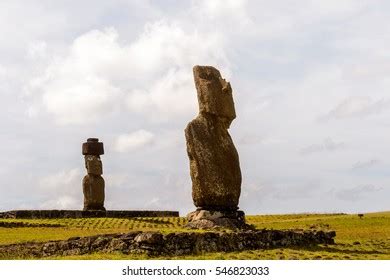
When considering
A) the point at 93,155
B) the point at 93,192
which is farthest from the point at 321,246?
the point at 93,155

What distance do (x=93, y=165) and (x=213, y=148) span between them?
2175 cm

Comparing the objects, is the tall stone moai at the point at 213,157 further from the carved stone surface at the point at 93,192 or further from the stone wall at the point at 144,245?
the carved stone surface at the point at 93,192

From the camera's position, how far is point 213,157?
2633 cm

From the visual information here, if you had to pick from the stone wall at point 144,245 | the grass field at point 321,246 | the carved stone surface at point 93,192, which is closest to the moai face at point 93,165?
the carved stone surface at point 93,192

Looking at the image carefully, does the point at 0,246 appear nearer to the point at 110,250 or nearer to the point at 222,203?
the point at 110,250

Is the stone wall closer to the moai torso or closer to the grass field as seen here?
the grass field

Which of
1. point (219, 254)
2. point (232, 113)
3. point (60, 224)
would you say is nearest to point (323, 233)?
point (232, 113)

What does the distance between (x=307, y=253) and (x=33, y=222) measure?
68.7 feet

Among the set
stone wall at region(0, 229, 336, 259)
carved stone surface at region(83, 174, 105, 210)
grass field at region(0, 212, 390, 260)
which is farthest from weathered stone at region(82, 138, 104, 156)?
stone wall at region(0, 229, 336, 259)

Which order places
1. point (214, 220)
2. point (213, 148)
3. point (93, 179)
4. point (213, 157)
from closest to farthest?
point (214, 220) → point (213, 157) → point (213, 148) → point (93, 179)

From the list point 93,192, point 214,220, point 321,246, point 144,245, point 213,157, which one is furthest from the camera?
point 93,192

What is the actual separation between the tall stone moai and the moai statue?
21096 mm

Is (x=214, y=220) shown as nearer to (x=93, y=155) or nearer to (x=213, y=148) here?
(x=213, y=148)

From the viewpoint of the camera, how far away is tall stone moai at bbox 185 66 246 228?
2603 cm
